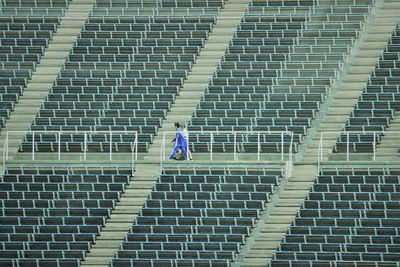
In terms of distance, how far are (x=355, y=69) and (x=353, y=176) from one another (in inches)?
189

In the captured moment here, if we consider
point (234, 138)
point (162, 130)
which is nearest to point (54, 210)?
point (162, 130)

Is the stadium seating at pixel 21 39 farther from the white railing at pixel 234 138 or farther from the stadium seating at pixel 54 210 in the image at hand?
the white railing at pixel 234 138

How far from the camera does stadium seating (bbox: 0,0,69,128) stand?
3634 centimetres

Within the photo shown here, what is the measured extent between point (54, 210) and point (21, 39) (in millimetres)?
7034

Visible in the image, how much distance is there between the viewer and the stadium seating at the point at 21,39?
36.3m

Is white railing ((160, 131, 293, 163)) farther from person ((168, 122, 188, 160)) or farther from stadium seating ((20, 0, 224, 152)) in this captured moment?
stadium seating ((20, 0, 224, 152))

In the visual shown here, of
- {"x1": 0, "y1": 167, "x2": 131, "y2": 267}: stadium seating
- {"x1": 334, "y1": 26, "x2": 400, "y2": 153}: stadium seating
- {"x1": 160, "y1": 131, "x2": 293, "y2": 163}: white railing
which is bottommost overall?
{"x1": 0, "y1": 167, "x2": 131, "y2": 267}: stadium seating

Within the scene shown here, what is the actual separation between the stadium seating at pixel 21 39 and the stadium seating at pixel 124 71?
880 mm

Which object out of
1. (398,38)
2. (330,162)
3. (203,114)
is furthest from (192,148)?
(398,38)

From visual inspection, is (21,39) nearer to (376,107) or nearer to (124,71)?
(124,71)

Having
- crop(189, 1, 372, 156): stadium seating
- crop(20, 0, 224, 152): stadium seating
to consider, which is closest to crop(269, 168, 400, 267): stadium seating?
crop(189, 1, 372, 156): stadium seating

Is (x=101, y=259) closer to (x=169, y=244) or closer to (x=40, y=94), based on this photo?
(x=169, y=244)

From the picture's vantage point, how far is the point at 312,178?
107 feet

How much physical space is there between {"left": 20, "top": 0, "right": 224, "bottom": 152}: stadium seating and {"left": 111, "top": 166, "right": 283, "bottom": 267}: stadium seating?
2393 mm
